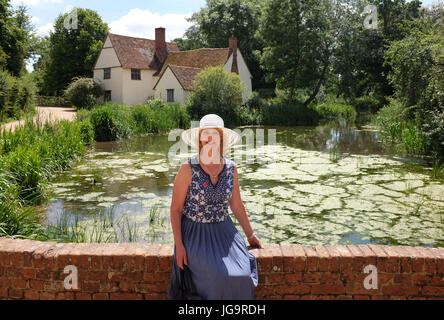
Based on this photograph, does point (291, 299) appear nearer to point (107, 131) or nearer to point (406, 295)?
point (406, 295)

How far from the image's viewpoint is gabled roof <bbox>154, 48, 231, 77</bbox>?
35.5m

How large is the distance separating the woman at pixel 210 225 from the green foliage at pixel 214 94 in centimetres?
2254

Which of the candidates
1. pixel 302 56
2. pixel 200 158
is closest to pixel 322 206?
pixel 200 158

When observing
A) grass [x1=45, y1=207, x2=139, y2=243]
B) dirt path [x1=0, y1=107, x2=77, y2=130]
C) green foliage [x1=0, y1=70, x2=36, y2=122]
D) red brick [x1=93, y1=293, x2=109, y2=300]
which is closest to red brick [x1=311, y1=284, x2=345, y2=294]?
red brick [x1=93, y1=293, x2=109, y2=300]

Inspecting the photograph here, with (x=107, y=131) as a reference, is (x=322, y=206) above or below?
below

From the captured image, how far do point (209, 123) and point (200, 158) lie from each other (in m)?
0.28

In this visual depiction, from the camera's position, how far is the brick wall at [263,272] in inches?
129

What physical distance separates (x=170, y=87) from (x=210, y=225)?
3052 cm

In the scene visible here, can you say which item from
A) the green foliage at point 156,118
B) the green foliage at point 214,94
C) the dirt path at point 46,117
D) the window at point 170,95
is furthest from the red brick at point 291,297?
the window at point 170,95

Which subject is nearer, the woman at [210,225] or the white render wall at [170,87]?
the woman at [210,225]

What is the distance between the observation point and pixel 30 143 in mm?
9867

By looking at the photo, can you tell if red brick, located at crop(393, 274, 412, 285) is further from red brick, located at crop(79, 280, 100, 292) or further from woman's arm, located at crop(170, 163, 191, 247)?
red brick, located at crop(79, 280, 100, 292)

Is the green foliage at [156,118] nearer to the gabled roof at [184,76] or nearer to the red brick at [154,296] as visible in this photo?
the gabled roof at [184,76]

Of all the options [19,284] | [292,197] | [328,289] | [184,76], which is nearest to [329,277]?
[328,289]
